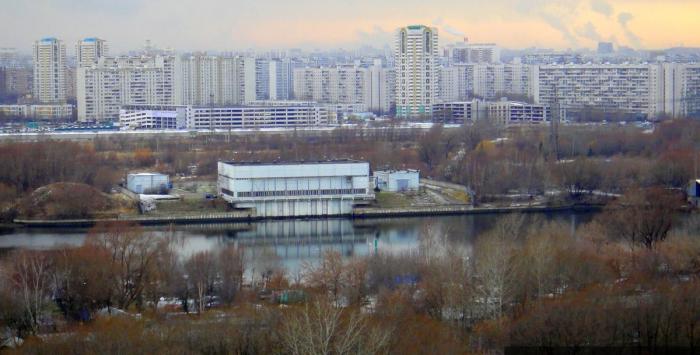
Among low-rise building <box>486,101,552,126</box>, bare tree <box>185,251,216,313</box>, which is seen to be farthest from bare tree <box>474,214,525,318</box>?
low-rise building <box>486,101,552,126</box>

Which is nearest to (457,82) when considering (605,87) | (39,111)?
(605,87)

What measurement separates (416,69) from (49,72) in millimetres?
7154

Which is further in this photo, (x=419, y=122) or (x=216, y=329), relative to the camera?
(x=419, y=122)

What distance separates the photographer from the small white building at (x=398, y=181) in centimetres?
1179

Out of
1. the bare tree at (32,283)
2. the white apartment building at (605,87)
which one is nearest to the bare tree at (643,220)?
the bare tree at (32,283)

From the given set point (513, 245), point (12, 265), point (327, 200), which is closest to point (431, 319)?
point (513, 245)

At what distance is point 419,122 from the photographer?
63.2 ft

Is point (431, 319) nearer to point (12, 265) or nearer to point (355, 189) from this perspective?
point (12, 265)

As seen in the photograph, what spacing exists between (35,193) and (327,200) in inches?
93.4

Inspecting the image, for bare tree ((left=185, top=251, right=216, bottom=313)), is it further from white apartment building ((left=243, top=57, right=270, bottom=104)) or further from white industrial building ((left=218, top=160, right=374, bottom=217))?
white apartment building ((left=243, top=57, right=270, bottom=104))

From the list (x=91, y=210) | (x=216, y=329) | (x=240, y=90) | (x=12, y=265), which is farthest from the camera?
(x=240, y=90)

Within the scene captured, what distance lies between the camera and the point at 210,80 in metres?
23.5

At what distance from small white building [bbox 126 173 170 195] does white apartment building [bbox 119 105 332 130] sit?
22.3 feet

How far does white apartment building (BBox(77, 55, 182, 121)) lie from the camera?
21.6 meters
